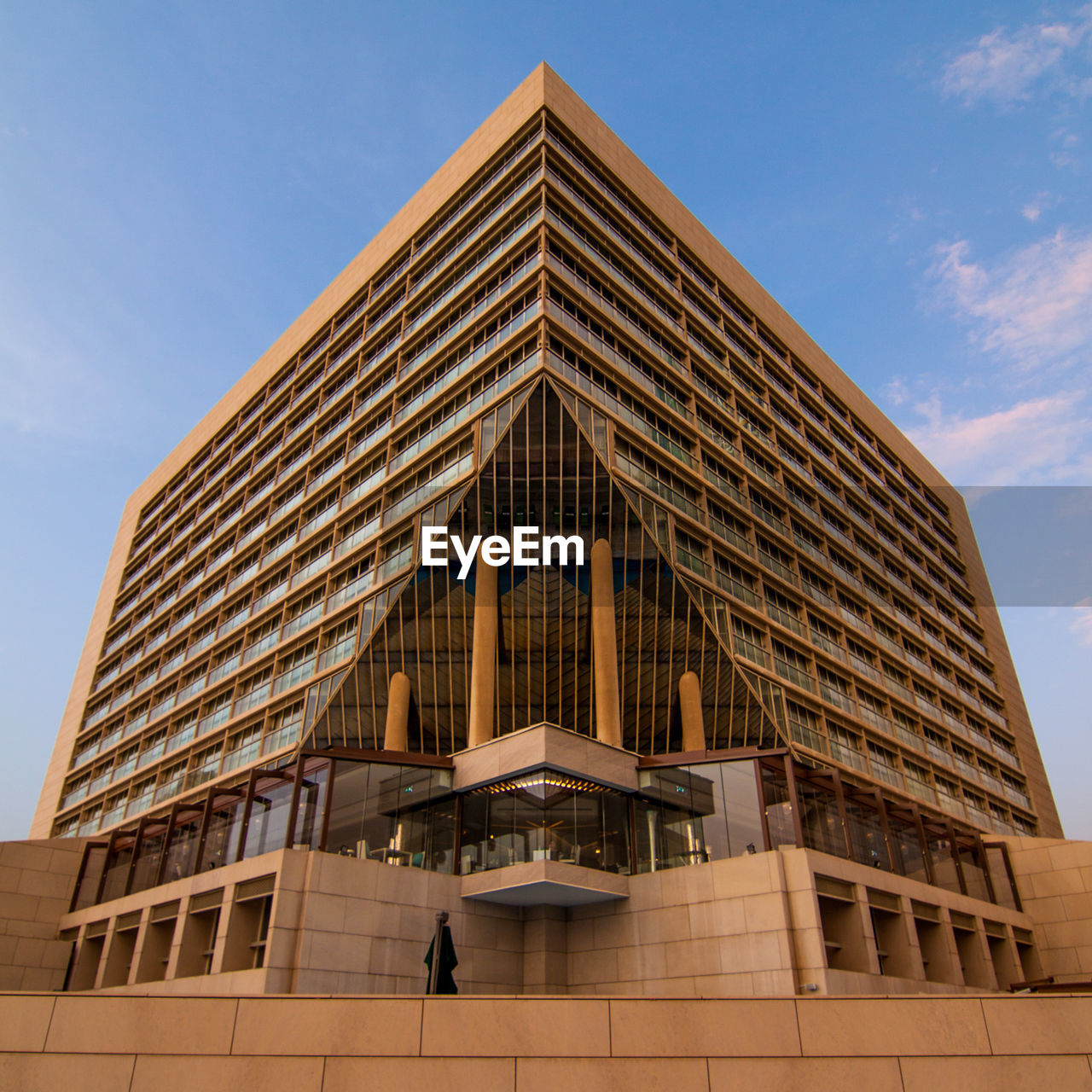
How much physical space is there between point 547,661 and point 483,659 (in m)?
4.31

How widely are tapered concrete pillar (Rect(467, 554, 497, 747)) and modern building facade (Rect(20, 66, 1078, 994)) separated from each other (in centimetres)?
20

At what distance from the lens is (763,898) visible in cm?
2723

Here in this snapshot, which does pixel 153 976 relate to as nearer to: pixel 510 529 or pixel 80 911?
pixel 80 911

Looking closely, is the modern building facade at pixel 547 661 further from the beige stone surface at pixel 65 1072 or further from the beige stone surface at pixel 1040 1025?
the beige stone surface at pixel 1040 1025

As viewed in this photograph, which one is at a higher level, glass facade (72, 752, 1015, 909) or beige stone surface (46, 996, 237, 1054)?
glass facade (72, 752, 1015, 909)

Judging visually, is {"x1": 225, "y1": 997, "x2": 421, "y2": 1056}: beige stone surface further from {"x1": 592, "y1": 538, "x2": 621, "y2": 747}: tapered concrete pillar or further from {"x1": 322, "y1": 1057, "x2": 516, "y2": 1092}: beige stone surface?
{"x1": 592, "y1": 538, "x2": 621, "y2": 747}: tapered concrete pillar

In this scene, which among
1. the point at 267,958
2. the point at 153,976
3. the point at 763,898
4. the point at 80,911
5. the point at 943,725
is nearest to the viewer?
the point at 267,958

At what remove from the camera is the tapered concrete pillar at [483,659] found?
37.3m

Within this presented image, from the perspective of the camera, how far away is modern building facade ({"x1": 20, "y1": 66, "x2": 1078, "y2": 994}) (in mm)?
29297

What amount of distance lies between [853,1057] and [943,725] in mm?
63829

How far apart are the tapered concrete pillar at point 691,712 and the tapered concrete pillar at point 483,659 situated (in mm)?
Result: 9114

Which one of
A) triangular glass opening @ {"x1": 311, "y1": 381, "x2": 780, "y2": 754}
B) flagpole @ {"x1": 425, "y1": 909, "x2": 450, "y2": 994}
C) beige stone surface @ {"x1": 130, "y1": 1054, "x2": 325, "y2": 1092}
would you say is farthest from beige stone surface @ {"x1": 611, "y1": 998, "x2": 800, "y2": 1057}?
triangular glass opening @ {"x1": 311, "y1": 381, "x2": 780, "y2": 754}

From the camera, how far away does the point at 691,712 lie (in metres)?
40.8

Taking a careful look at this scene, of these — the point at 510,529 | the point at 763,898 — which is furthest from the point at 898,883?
the point at 510,529
